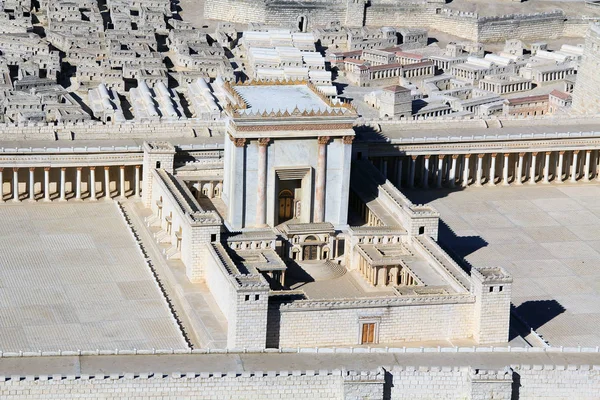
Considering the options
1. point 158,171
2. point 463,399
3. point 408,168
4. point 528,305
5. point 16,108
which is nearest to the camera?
point 463,399

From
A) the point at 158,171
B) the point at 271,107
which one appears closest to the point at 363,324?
the point at 271,107

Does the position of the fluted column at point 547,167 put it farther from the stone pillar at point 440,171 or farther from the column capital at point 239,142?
the column capital at point 239,142

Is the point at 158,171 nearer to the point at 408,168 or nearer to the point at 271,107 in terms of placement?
the point at 271,107

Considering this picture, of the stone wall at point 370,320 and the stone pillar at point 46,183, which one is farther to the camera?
the stone pillar at point 46,183

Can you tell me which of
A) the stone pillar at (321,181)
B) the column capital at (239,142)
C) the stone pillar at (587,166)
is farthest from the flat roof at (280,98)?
the stone pillar at (587,166)

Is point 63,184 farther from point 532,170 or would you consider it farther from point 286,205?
point 532,170

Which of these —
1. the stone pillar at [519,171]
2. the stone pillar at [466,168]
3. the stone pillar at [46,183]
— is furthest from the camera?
the stone pillar at [519,171]

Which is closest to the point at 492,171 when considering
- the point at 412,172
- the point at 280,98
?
the point at 412,172

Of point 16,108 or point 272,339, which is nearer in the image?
point 272,339
